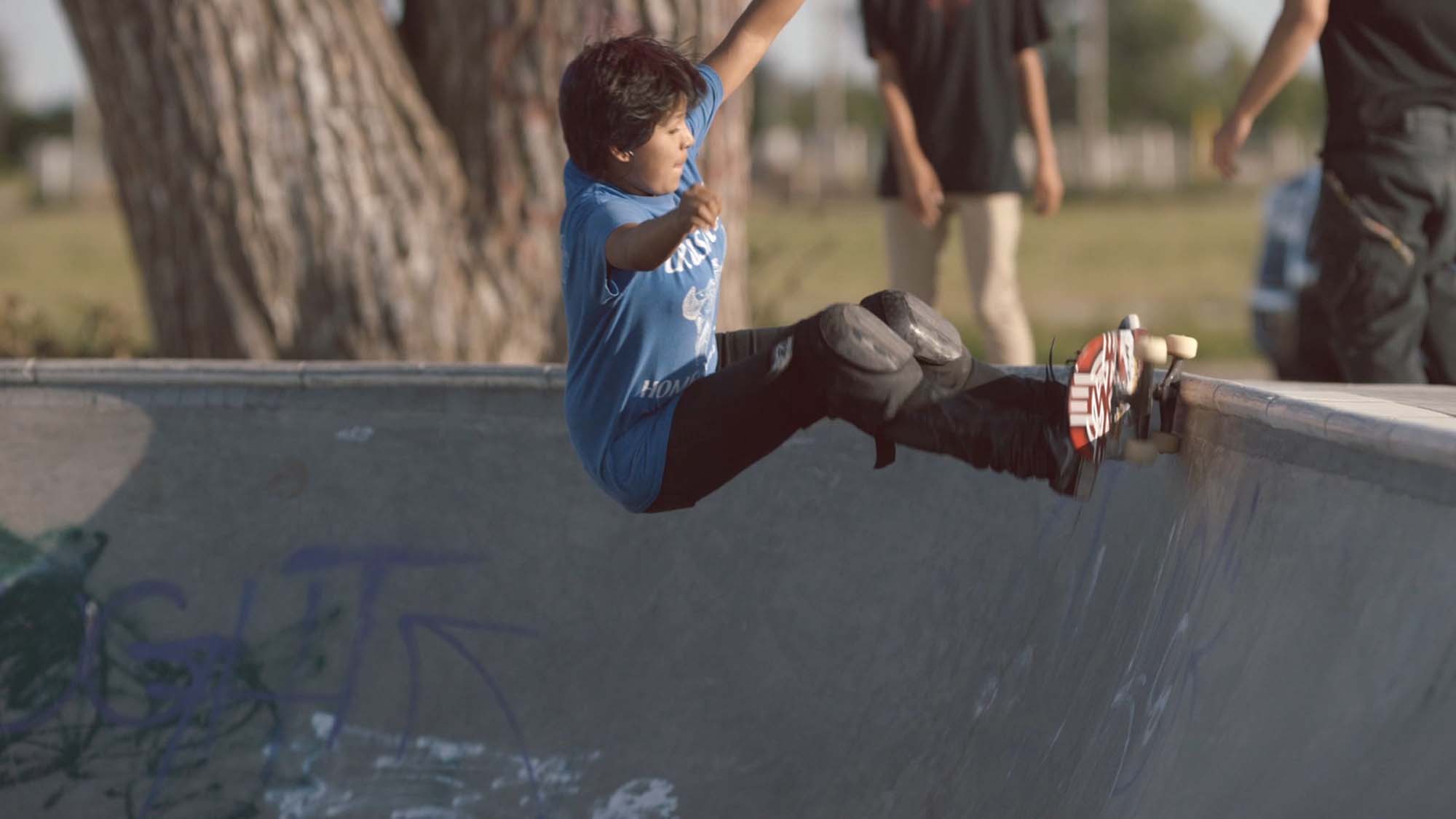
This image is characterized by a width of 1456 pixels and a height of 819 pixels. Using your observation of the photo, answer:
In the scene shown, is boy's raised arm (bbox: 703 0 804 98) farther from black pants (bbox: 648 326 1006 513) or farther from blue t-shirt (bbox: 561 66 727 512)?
black pants (bbox: 648 326 1006 513)

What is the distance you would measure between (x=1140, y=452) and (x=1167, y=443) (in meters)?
0.08

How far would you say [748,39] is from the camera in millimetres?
3703

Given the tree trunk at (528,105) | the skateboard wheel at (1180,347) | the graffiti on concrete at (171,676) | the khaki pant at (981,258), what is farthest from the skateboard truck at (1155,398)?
the tree trunk at (528,105)

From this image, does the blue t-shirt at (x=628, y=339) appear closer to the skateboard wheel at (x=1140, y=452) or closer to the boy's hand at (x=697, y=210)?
the boy's hand at (x=697, y=210)

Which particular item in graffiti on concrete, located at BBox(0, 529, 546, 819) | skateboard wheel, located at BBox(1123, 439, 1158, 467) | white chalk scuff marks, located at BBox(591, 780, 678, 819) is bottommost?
white chalk scuff marks, located at BBox(591, 780, 678, 819)

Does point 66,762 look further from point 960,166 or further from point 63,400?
point 960,166

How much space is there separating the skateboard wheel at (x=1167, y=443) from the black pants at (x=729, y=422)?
Answer: 691mm

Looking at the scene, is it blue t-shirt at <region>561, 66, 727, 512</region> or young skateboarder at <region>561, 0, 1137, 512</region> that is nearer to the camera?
young skateboarder at <region>561, 0, 1137, 512</region>

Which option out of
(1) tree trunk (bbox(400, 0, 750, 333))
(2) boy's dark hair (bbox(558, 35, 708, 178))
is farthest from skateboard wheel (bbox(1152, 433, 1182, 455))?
(1) tree trunk (bbox(400, 0, 750, 333))

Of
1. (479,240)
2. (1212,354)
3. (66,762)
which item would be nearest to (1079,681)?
(66,762)

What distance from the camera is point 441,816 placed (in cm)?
352

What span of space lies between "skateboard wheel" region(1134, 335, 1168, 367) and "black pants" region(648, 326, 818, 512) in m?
0.67

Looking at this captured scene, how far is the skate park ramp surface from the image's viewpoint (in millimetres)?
3270

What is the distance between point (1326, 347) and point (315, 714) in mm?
4399
